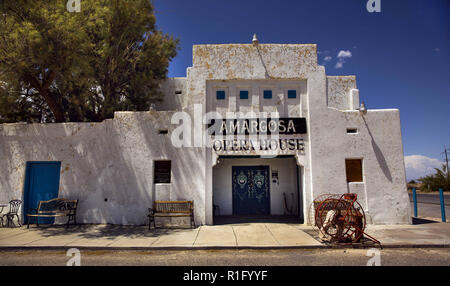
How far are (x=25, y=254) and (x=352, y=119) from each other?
12.6 meters

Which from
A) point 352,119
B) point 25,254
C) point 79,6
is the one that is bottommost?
point 25,254

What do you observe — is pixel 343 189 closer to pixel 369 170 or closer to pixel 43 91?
pixel 369 170

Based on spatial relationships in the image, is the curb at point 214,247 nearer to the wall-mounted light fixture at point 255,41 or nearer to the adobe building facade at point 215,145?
the adobe building facade at point 215,145

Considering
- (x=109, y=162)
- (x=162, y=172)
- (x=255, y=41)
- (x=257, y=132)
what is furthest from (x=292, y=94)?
(x=109, y=162)

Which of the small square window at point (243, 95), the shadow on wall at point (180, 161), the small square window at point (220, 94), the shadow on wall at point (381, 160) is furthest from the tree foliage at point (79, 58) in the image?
the shadow on wall at point (381, 160)

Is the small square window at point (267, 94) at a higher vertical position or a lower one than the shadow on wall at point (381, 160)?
higher

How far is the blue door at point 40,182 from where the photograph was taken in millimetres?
10375

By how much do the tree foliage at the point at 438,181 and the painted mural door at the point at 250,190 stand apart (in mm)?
27876

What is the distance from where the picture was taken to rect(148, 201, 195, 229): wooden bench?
32.4 feet

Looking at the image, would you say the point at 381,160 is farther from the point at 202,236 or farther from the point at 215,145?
the point at 202,236

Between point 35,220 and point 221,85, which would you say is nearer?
point 35,220
